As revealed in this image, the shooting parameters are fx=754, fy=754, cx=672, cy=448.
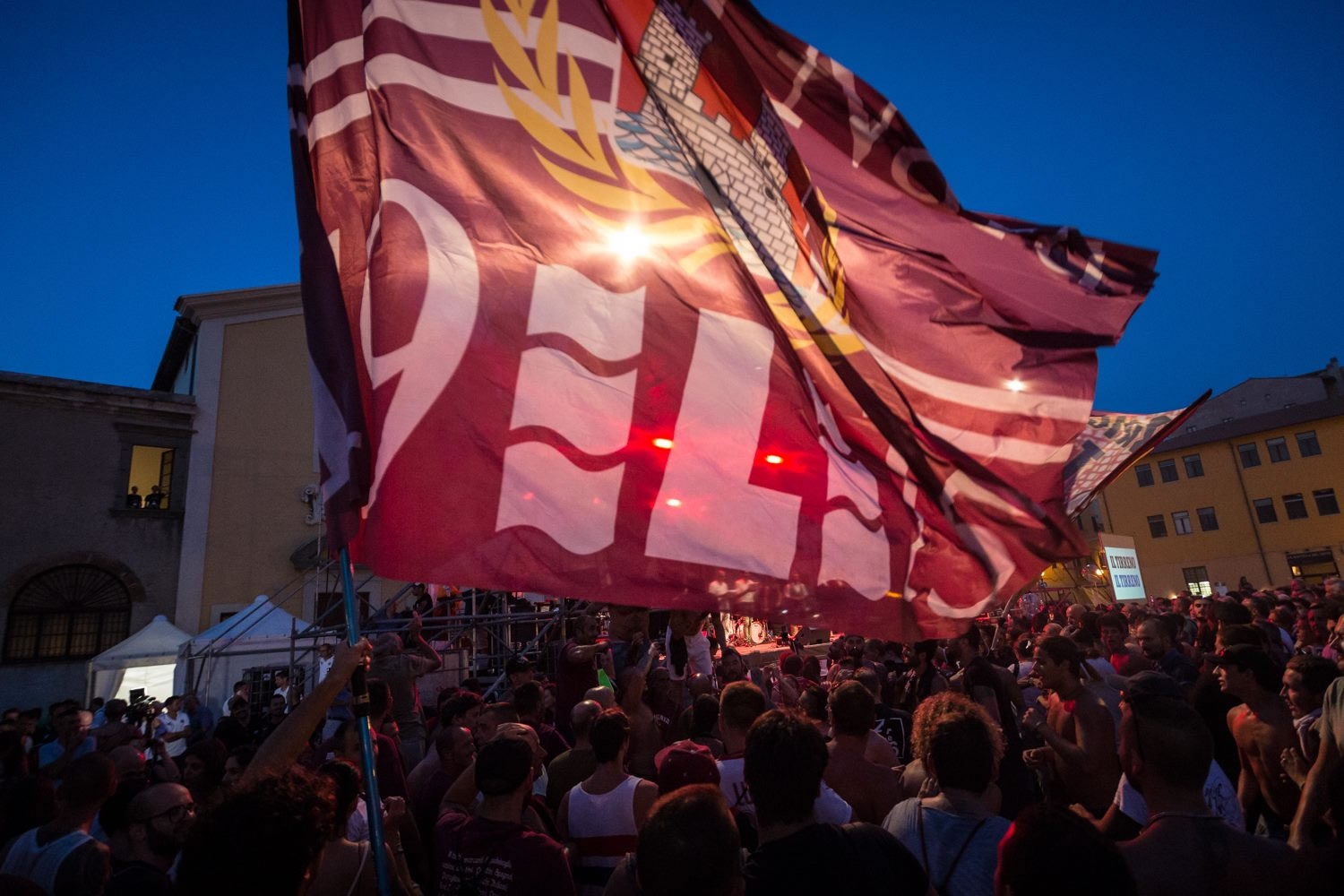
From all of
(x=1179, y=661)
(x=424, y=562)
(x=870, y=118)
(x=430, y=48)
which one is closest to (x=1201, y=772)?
(x=424, y=562)

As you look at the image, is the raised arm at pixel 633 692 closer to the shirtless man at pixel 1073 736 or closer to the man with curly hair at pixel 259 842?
the shirtless man at pixel 1073 736

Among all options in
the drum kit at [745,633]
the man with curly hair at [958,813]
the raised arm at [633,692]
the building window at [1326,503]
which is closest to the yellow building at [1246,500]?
the building window at [1326,503]

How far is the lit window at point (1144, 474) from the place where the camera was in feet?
166

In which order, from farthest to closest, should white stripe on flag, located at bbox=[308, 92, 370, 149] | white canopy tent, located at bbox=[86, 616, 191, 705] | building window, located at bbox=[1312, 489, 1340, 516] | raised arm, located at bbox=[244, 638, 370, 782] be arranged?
1. building window, located at bbox=[1312, 489, 1340, 516]
2. white canopy tent, located at bbox=[86, 616, 191, 705]
3. white stripe on flag, located at bbox=[308, 92, 370, 149]
4. raised arm, located at bbox=[244, 638, 370, 782]

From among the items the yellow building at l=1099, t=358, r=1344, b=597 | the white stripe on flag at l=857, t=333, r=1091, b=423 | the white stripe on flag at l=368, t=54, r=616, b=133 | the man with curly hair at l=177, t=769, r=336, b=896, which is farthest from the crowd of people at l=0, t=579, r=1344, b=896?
the yellow building at l=1099, t=358, r=1344, b=597

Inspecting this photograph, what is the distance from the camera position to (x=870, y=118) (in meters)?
4.71

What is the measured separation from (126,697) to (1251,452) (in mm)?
56416

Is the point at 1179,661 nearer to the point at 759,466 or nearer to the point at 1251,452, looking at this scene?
the point at 759,466

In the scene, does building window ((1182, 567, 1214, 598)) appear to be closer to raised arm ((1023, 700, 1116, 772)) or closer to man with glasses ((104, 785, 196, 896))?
raised arm ((1023, 700, 1116, 772))

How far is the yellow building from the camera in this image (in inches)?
1705

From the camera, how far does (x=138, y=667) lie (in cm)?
1611

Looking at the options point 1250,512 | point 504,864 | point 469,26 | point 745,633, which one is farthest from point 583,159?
point 1250,512

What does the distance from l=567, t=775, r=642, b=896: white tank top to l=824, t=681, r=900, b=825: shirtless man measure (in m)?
1.08

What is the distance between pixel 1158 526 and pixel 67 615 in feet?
185
